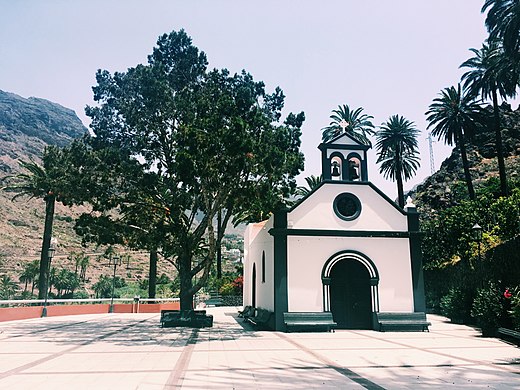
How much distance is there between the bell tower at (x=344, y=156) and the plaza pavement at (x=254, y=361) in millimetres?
7782

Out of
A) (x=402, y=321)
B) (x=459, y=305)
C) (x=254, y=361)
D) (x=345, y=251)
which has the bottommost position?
(x=254, y=361)

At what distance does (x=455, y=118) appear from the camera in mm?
43406

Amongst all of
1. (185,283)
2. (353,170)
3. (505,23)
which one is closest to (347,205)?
(353,170)

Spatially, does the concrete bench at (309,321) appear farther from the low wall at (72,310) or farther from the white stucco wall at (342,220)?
the low wall at (72,310)

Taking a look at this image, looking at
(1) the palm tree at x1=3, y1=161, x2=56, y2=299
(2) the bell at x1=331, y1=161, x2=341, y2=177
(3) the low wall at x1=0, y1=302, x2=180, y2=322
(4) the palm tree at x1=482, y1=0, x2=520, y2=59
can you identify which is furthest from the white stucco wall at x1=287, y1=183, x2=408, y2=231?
(1) the palm tree at x1=3, y1=161, x2=56, y2=299

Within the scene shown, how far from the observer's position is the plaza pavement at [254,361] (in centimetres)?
898

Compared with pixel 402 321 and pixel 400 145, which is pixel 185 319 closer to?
pixel 402 321

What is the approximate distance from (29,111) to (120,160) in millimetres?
169351

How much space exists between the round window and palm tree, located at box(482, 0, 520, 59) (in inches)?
525

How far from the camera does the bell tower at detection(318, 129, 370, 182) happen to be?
22.0 m

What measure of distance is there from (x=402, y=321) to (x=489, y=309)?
4060 millimetres

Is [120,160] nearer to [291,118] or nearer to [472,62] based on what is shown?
[291,118]

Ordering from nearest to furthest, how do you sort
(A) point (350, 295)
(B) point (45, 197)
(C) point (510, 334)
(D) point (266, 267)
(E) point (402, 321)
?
(C) point (510, 334) < (E) point (402, 321) < (A) point (350, 295) < (D) point (266, 267) < (B) point (45, 197)

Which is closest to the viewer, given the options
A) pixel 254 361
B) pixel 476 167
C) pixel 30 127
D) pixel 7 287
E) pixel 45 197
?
pixel 254 361
